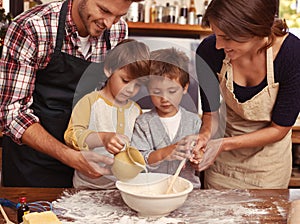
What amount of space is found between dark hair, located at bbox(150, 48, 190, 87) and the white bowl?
27 centimetres

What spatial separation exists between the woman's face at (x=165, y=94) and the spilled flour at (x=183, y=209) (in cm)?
28

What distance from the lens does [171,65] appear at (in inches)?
45.2

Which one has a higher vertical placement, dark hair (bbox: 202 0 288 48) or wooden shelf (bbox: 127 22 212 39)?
dark hair (bbox: 202 0 288 48)

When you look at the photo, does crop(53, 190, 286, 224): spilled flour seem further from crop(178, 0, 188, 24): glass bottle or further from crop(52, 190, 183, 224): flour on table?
crop(178, 0, 188, 24): glass bottle

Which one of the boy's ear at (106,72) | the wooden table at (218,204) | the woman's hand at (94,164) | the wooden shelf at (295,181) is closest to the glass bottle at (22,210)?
the wooden table at (218,204)

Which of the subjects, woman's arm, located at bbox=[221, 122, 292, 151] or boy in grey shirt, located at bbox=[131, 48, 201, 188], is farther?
woman's arm, located at bbox=[221, 122, 292, 151]

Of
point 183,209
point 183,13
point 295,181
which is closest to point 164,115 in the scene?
point 183,209

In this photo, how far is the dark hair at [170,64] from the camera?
113 centimetres

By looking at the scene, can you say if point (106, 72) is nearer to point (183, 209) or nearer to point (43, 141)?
point (43, 141)

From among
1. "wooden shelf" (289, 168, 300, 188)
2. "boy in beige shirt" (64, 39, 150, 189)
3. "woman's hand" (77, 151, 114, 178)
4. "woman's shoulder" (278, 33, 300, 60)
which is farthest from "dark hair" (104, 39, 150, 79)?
"wooden shelf" (289, 168, 300, 188)

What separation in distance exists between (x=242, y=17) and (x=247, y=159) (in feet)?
1.91

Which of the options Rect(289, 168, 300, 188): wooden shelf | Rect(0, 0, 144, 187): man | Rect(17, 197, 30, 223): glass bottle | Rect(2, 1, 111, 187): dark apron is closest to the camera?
Rect(17, 197, 30, 223): glass bottle

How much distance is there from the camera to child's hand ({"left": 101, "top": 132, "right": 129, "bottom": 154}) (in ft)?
3.83

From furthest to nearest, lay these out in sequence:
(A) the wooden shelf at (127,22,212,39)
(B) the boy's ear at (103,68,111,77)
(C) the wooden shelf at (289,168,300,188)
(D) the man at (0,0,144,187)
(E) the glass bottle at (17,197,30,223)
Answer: (A) the wooden shelf at (127,22,212,39) < (C) the wooden shelf at (289,168,300,188) < (D) the man at (0,0,144,187) < (B) the boy's ear at (103,68,111,77) < (E) the glass bottle at (17,197,30,223)
